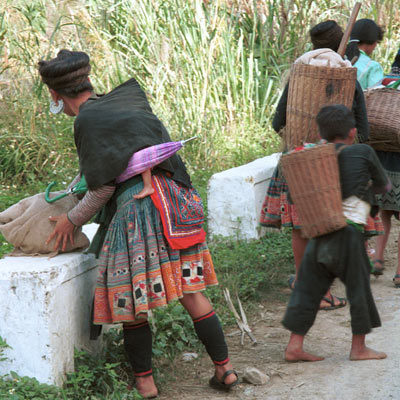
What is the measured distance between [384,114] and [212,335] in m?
2.17

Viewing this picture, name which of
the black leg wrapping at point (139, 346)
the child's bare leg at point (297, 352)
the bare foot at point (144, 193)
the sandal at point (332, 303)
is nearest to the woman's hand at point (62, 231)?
the bare foot at point (144, 193)

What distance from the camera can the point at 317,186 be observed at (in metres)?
3.19

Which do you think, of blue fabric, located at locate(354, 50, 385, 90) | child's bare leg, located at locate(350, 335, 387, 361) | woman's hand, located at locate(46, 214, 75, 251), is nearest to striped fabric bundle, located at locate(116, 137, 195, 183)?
woman's hand, located at locate(46, 214, 75, 251)

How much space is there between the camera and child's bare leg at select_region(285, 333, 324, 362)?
11.5ft

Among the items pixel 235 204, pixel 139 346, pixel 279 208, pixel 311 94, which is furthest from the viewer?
pixel 235 204

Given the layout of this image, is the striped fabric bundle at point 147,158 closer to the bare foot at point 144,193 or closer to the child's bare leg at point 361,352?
the bare foot at point 144,193

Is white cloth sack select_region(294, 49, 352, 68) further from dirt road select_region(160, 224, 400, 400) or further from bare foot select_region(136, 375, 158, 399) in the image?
bare foot select_region(136, 375, 158, 399)

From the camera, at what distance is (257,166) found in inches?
233

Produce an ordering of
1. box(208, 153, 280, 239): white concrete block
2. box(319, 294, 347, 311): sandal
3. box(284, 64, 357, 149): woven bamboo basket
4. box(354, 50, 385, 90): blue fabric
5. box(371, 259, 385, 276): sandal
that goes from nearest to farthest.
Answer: box(284, 64, 357, 149): woven bamboo basket, box(319, 294, 347, 311): sandal, box(354, 50, 385, 90): blue fabric, box(371, 259, 385, 276): sandal, box(208, 153, 280, 239): white concrete block

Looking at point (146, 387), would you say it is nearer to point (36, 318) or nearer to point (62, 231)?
point (36, 318)

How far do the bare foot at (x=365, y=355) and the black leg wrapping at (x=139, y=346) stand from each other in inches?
42.6

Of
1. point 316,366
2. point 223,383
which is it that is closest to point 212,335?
point 223,383

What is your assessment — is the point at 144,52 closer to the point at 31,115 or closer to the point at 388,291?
the point at 31,115

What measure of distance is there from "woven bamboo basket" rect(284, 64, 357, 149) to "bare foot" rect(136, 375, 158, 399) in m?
1.74
